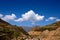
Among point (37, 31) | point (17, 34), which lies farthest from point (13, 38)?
point (37, 31)

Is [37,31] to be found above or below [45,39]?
above

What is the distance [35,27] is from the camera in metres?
117

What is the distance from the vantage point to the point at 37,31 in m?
109

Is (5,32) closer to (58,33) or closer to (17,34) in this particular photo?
(17,34)

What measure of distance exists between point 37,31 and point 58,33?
49.7m

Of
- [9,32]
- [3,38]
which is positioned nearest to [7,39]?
[3,38]

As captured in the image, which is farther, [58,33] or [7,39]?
[58,33]

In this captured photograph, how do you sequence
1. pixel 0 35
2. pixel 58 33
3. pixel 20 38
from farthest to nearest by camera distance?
pixel 58 33
pixel 20 38
pixel 0 35

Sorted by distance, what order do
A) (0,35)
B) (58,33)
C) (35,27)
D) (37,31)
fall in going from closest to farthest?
(0,35) < (58,33) < (37,31) < (35,27)

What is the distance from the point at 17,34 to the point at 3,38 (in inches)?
263

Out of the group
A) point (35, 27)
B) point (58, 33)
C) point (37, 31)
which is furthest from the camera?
point (35, 27)

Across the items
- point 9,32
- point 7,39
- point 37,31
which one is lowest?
point 7,39

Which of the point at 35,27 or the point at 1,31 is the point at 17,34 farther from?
the point at 35,27

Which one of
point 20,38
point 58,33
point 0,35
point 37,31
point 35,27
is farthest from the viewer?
point 35,27
